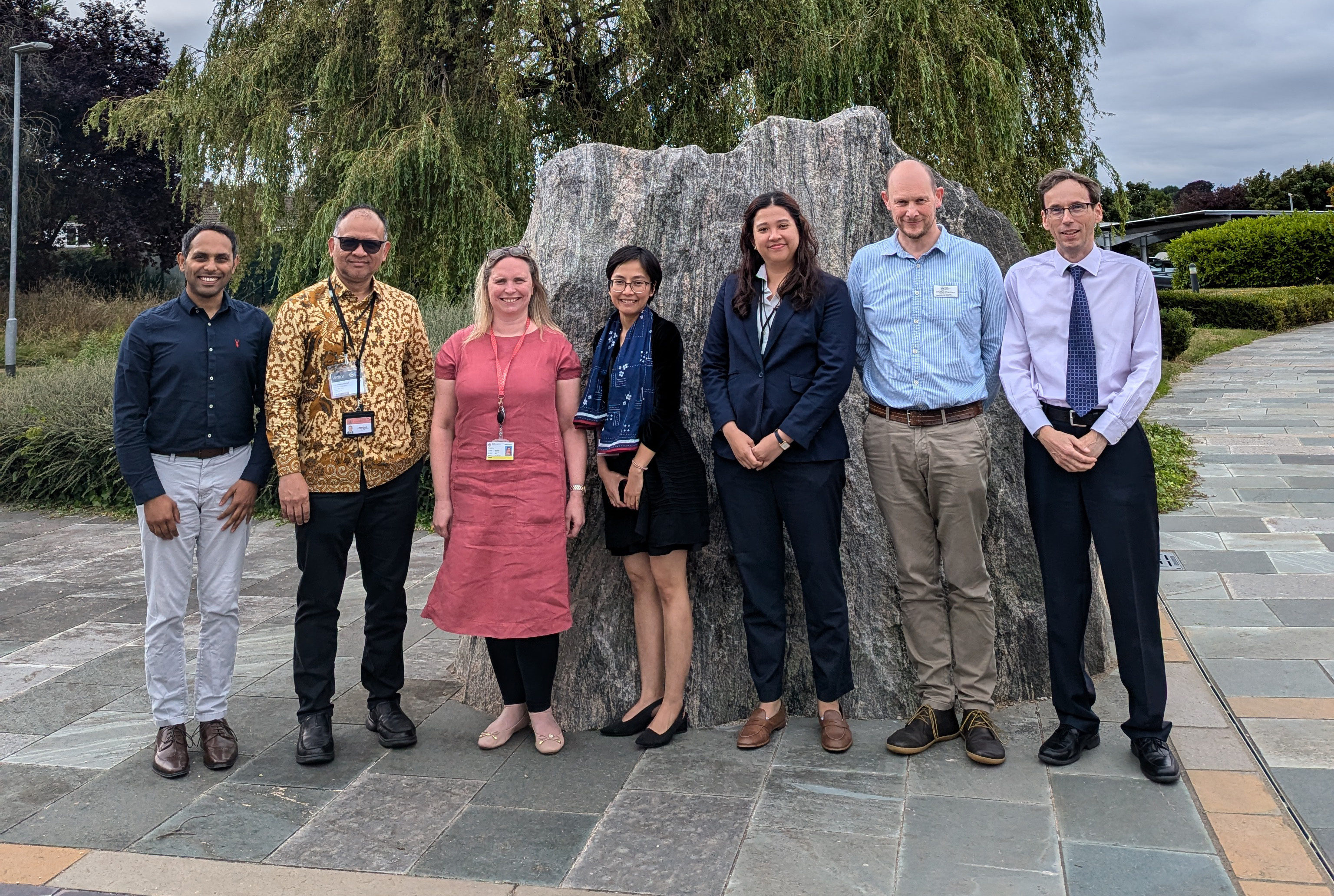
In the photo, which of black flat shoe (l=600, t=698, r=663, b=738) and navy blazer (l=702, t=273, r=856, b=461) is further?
black flat shoe (l=600, t=698, r=663, b=738)

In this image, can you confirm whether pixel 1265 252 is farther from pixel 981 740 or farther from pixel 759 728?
pixel 759 728

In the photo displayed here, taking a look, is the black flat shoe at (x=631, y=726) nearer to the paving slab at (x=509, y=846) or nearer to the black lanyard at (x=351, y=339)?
the paving slab at (x=509, y=846)

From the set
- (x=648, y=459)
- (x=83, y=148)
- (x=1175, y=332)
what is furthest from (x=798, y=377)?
(x=83, y=148)

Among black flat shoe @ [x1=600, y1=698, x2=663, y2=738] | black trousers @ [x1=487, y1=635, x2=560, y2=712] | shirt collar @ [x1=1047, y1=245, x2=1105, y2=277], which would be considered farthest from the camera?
black flat shoe @ [x1=600, y1=698, x2=663, y2=738]

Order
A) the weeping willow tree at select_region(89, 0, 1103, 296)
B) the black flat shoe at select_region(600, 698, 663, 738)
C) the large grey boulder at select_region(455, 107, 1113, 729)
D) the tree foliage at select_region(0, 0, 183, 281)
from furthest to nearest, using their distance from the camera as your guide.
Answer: the tree foliage at select_region(0, 0, 183, 281)
the weeping willow tree at select_region(89, 0, 1103, 296)
the large grey boulder at select_region(455, 107, 1113, 729)
the black flat shoe at select_region(600, 698, 663, 738)

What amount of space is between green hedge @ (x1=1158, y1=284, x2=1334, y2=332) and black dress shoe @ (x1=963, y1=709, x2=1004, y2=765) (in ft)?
71.5

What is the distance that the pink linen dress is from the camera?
3801 mm

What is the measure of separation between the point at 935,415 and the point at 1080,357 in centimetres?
50

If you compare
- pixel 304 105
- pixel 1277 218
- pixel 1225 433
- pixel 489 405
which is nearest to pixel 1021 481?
pixel 489 405

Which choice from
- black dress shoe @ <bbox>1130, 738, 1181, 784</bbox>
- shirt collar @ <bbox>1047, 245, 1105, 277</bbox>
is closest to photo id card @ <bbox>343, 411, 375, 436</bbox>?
shirt collar @ <bbox>1047, 245, 1105, 277</bbox>

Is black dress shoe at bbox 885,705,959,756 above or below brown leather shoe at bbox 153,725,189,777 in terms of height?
below

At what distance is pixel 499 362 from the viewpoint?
3820mm

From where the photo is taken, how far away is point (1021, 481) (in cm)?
439

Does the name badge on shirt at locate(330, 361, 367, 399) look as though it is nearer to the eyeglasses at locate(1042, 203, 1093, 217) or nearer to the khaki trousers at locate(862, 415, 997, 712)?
the khaki trousers at locate(862, 415, 997, 712)
